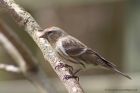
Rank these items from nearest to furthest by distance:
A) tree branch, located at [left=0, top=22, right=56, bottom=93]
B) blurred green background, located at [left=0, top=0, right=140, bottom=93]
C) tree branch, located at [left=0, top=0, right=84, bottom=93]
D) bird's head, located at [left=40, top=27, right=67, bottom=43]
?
tree branch, located at [left=0, top=0, right=84, bottom=93], bird's head, located at [left=40, top=27, right=67, bottom=43], tree branch, located at [left=0, top=22, right=56, bottom=93], blurred green background, located at [left=0, top=0, right=140, bottom=93]

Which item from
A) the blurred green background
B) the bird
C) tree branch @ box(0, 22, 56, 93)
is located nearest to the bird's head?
the bird

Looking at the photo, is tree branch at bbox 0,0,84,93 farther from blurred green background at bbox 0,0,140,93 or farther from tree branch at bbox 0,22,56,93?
blurred green background at bbox 0,0,140,93

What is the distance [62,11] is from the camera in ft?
24.1

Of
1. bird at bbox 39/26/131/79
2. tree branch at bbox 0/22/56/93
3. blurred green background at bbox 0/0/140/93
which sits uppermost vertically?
blurred green background at bbox 0/0/140/93

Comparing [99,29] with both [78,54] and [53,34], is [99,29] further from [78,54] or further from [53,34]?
[78,54]

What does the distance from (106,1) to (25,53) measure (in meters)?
3.36

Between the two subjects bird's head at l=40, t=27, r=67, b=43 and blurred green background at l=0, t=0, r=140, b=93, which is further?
blurred green background at l=0, t=0, r=140, b=93

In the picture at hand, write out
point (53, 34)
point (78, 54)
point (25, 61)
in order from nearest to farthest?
point (78, 54) < point (53, 34) < point (25, 61)

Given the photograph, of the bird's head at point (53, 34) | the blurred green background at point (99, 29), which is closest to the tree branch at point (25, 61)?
the bird's head at point (53, 34)

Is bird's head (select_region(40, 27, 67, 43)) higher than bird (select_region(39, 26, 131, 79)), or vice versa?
bird's head (select_region(40, 27, 67, 43))

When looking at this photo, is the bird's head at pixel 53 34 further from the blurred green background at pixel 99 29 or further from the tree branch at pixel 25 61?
the blurred green background at pixel 99 29

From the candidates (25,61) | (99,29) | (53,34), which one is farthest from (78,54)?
(99,29)

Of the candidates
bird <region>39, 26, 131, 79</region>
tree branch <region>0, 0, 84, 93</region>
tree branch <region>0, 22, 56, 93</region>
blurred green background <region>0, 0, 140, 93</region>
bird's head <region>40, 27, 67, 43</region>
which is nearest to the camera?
tree branch <region>0, 0, 84, 93</region>

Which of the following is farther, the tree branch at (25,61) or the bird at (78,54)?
the tree branch at (25,61)
